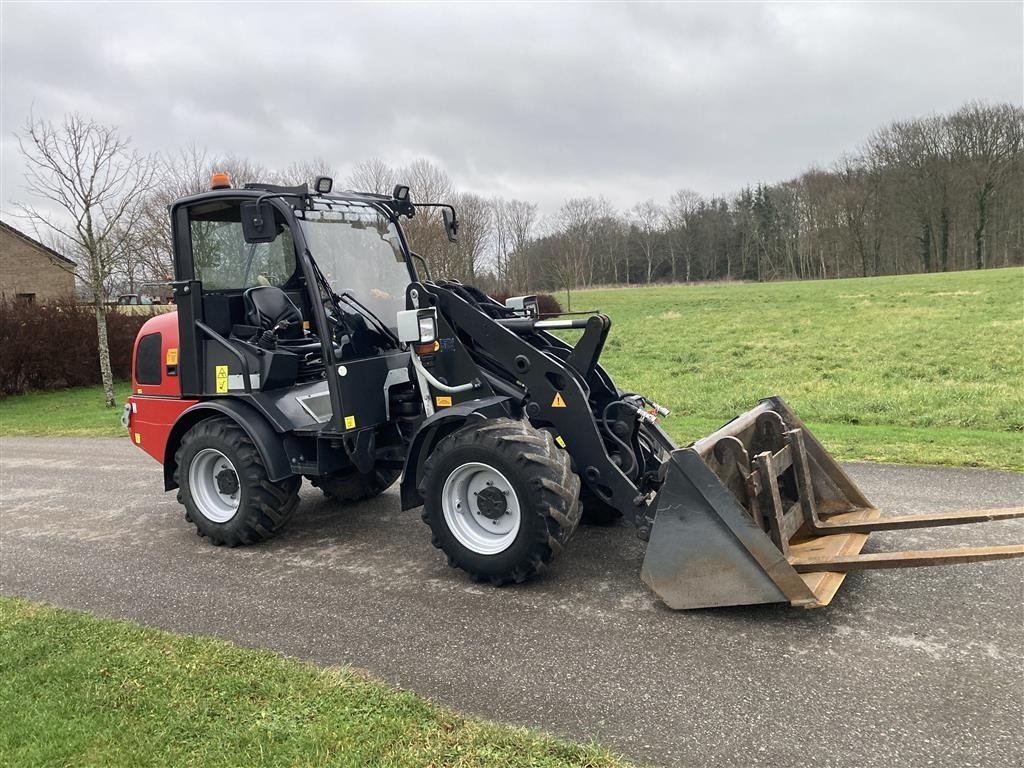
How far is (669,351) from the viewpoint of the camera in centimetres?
2009

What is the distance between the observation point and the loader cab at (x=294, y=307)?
553 cm

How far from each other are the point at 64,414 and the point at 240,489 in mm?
12446

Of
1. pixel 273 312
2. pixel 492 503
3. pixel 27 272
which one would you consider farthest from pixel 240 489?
pixel 27 272

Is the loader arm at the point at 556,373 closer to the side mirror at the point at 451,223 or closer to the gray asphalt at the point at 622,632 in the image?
the gray asphalt at the point at 622,632

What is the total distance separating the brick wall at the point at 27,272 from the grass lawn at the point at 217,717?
3455 centimetres

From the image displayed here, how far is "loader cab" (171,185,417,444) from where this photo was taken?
18.1ft

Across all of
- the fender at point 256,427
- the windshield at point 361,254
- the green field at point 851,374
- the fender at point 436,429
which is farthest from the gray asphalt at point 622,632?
the green field at point 851,374

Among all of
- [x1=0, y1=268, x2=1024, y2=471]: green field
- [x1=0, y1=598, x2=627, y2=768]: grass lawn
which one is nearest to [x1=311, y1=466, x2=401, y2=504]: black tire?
[x1=0, y1=598, x2=627, y2=768]: grass lawn

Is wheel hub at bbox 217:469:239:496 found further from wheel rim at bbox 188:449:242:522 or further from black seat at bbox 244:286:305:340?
black seat at bbox 244:286:305:340

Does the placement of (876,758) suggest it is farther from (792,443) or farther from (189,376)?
(189,376)

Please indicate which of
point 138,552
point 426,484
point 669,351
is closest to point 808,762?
point 426,484

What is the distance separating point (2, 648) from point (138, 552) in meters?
1.77

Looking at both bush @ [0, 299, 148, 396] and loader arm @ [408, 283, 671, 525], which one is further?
bush @ [0, 299, 148, 396]

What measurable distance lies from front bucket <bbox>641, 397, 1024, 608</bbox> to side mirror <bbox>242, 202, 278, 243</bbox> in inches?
120
